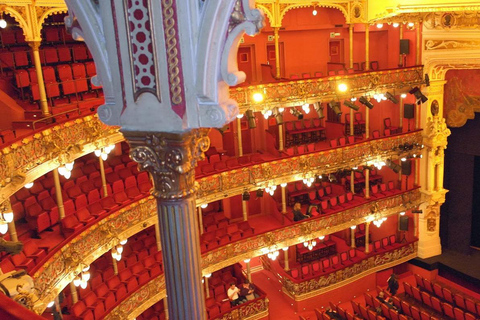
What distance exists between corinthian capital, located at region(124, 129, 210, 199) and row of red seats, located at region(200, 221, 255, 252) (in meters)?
11.7

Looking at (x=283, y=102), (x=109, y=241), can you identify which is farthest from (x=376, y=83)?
(x=109, y=241)

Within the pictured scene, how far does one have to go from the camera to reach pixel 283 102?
17469 millimetres

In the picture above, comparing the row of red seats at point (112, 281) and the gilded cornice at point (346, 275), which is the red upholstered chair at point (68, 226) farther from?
the gilded cornice at point (346, 275)

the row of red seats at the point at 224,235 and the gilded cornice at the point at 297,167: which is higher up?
the gilded cornice at the point at 297,167

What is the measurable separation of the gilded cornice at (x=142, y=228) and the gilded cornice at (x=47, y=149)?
1.76 m

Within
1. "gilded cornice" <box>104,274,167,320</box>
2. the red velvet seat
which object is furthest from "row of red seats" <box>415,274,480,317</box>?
the red velvet seat

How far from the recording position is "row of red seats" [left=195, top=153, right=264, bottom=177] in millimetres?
16531

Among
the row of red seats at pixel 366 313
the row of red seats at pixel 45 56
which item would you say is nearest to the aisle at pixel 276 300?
the row of red seats at pixel 366 313

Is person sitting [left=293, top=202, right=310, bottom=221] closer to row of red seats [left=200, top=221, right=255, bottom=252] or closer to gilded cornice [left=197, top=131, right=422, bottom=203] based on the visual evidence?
gilded cornice [left=197, top=131, right=422, bottom=203]

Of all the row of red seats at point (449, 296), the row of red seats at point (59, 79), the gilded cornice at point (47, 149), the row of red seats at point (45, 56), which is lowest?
the row of red seats at point (449, 296)

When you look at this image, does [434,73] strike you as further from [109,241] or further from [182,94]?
[182,94]

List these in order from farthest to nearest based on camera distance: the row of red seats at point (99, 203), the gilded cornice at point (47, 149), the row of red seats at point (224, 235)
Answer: the row of red seats at point (224, 235), the row of red seats at point (99, 203), the gilded cornice at point (47, 149)

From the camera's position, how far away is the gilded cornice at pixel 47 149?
357 inches

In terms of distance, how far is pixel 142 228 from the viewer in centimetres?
1372
